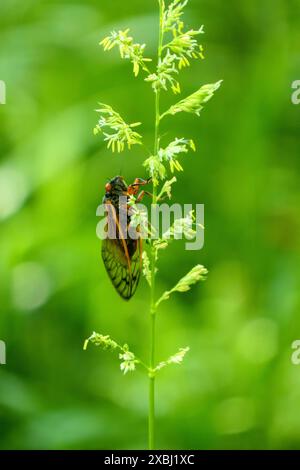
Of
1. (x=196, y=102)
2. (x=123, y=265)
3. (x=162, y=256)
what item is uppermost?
(x=162, y=256)

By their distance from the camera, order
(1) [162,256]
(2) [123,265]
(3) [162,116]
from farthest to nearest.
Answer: (1) [162,256] → (2) [123,265] → (3) [162,116]

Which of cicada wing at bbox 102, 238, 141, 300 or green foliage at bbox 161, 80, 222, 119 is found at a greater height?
green foliage at bbox 161, 80, 222, 119

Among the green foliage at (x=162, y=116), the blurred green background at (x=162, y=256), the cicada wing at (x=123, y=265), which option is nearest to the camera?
the green foliage at (x=162, y=116)

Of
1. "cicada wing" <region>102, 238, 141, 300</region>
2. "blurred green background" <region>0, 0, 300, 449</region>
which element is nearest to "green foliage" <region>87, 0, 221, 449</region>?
"cicada wing" <region>102, 238, 141, 300</region>

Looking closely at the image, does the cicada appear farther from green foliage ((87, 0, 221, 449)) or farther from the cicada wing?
green foliage ((87, 0, 221, 449))

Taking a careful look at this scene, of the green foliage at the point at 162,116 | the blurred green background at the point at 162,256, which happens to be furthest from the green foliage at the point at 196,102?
the blurred green background at the point at 162,256

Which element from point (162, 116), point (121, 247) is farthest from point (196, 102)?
point (121, 247)

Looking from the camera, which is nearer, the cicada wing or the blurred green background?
the cicada wing

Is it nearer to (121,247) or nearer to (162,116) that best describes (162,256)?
(121,247)

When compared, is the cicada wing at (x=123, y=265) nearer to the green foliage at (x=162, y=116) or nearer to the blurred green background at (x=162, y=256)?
the green foliage at (x=162, y=116)
